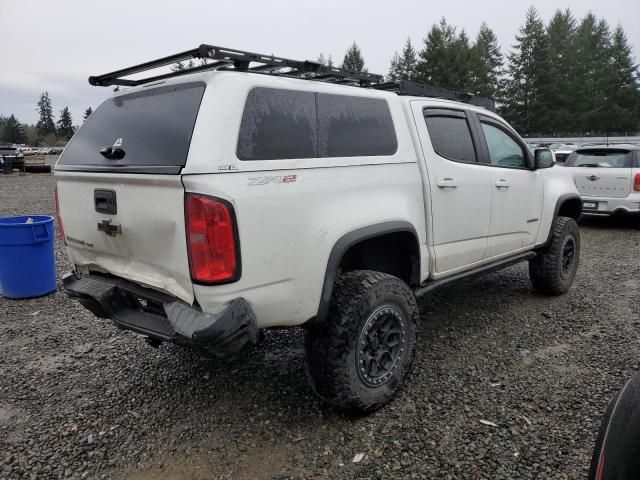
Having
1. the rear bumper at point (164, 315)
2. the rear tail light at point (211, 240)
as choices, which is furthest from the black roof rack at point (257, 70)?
the rear bumper at point (164, 315)

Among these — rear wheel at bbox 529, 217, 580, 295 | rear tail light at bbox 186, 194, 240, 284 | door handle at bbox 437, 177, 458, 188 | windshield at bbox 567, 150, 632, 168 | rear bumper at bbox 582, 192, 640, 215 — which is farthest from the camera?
windshield at bbox 567, 150, 632, 168

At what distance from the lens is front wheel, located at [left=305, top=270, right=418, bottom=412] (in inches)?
110

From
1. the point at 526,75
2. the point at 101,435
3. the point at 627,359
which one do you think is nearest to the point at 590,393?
the point at 627,359

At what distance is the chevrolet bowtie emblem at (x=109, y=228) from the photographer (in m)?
2.79

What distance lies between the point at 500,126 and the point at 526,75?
61.5m

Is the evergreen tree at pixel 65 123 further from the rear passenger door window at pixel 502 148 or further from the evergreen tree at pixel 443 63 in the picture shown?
the rear passenger door window at pixel 502 148

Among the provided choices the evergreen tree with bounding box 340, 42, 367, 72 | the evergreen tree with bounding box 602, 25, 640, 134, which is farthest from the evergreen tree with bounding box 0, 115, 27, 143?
the evergreen tree with bounding box 602, 25, 640, 134

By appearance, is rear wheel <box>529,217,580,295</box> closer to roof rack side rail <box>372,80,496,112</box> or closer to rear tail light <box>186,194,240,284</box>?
roof rack side rail <box>372,80,496,112</box>

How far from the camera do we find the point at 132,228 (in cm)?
269

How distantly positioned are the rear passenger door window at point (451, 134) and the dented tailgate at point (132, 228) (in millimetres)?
2013

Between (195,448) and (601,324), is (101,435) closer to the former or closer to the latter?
(195,448)

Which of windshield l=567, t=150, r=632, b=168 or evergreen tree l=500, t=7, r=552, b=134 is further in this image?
evergreen tree l=500, t=7, r=552, b=134

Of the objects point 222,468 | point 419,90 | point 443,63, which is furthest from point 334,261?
point 443,63

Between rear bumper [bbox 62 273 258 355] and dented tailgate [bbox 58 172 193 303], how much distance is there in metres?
0.08
